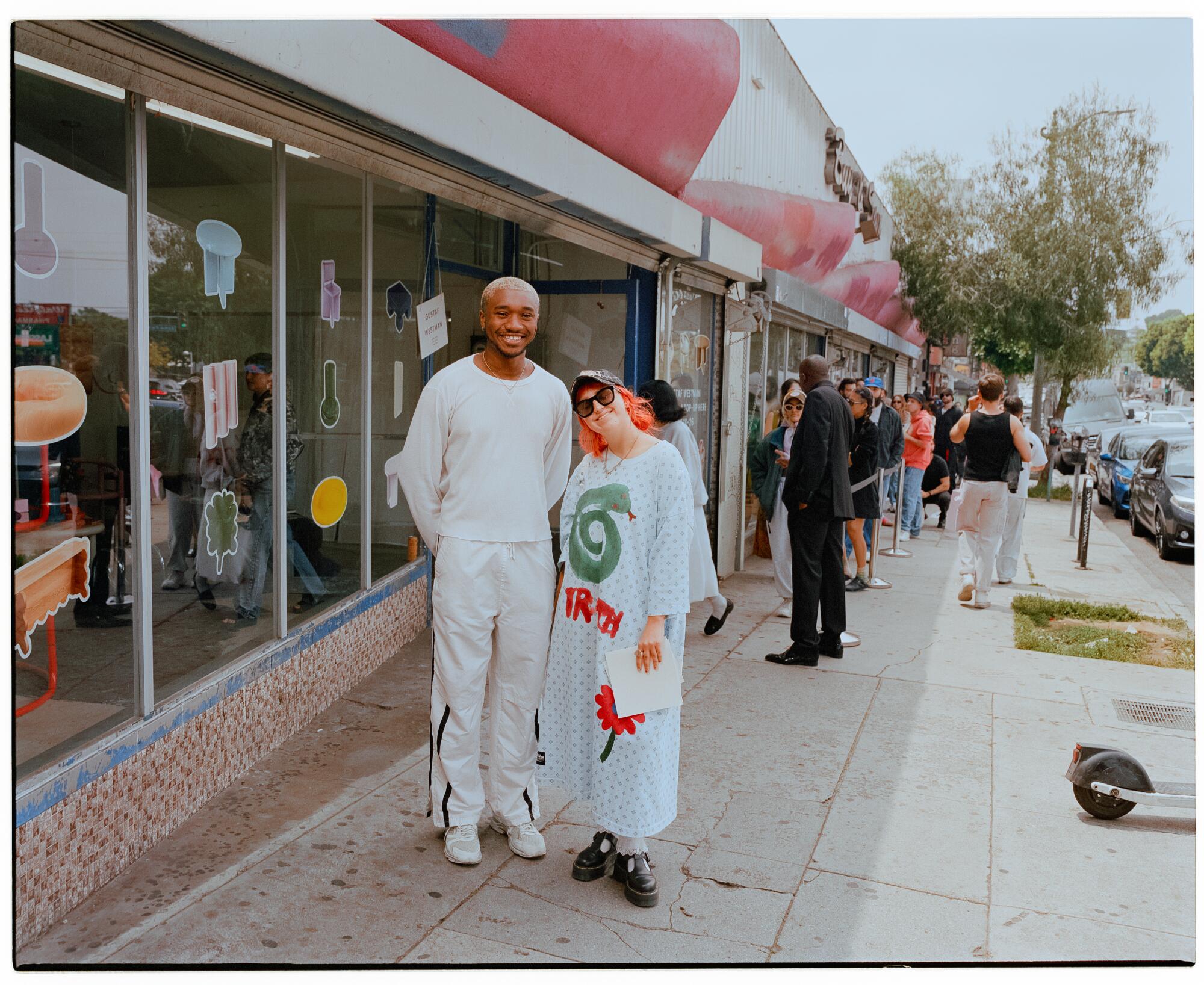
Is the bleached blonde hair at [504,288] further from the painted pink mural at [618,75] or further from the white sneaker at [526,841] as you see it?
the white sneaker at [526,841]

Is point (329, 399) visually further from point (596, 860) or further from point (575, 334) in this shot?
point (596, 860)

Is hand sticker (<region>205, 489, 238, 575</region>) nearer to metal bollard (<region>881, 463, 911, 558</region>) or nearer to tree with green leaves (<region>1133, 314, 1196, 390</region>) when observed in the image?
metal bollard (<region>881, 463, 911, 558</region>)

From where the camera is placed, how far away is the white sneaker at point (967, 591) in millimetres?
8859

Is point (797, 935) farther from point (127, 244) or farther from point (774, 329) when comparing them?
point (774, 329)

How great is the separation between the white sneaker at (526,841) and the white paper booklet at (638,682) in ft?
2.27

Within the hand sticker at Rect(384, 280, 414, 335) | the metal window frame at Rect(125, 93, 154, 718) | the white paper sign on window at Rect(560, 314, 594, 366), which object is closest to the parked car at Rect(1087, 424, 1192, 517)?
the white paper sign on window at Rect(560, 314, 594, 366)

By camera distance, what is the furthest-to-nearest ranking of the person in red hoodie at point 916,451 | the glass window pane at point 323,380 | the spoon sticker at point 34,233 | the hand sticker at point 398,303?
the person in red hoodie at point 916,451
the hand sticker at point 398,303
the glass window pane at point 323,380
the spoon sticker at point 34,233

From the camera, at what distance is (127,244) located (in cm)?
367

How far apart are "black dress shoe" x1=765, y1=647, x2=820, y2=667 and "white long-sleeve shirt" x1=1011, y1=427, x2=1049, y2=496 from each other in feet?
10.0

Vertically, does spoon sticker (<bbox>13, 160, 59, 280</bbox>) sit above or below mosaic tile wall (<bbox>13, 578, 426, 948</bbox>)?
above

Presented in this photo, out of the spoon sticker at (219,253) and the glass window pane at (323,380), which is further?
the glass window pane at (323,380)

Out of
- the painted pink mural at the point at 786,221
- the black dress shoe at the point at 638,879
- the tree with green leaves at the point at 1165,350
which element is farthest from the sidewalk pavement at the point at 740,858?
the tree with green leaves at the point at 1165,350

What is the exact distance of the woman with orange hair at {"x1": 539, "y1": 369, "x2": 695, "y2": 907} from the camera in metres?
3.49

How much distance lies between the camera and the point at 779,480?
827 cm
